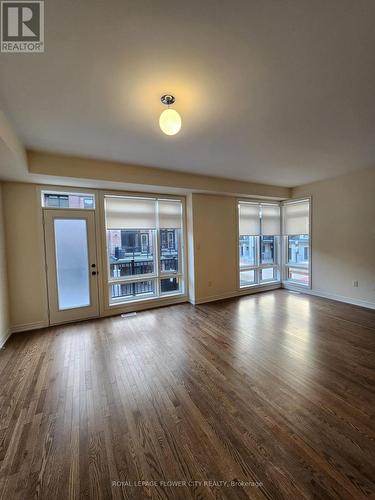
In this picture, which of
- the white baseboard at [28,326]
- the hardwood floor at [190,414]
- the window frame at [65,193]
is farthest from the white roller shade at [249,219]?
the white baseboard at [28,326]

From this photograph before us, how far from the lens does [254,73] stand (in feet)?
5.63

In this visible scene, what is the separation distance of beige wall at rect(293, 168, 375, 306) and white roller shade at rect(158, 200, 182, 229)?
11.0ft

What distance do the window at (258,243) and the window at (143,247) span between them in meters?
1.81

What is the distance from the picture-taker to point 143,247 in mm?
4699

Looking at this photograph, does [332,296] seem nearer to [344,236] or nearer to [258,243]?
[344,236]

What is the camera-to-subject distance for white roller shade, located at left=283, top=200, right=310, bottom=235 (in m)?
5.55

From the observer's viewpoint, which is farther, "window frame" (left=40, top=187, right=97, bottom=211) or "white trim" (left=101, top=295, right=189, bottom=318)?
"white trim" (left=101, top=295, right=189, bottom=318)

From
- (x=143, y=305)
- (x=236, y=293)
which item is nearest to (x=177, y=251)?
(x=143, y=305)

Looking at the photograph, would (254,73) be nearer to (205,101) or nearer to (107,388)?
(205,101)

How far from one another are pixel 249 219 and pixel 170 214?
90.0 inches

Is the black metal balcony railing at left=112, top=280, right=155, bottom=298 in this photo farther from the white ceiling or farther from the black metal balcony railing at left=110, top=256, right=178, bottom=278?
the white ceiling

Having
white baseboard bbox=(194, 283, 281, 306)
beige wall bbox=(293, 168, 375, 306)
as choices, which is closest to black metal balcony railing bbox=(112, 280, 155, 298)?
white baseboard bbox=(194, 283, 281, 306)

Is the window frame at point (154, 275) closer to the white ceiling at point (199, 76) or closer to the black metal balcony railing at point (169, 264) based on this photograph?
the black metal balcony railing at point (169, 264)

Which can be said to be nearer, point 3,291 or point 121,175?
point 3,291
